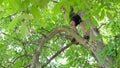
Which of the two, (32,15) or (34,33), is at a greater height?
(34,33)

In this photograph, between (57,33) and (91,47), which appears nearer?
(91,47)

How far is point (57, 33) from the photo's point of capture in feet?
19.6

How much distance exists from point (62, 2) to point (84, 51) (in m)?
5.39

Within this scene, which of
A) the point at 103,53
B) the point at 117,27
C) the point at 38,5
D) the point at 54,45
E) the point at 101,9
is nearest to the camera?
the point at 38,5

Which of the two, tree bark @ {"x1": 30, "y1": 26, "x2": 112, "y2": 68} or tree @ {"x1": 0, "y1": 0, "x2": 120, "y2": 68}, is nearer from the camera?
tree @ {"x1": 0, "y1": 0, "x2": 120, "y2": 68}

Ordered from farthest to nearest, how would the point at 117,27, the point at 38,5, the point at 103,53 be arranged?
the point at 117,27, the point at 103,53, the point at 38,5

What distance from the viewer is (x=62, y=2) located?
75.6 inches

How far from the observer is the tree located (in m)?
1.76

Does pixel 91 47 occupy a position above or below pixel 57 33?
below

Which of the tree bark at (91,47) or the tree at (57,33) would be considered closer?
the tree at (57,33)

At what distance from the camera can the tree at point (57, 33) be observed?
1760mm

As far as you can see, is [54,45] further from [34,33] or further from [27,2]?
[27,2]

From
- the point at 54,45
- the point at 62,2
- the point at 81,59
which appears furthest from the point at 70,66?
the point at 62,2

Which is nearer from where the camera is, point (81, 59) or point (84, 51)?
point (81, 59)
